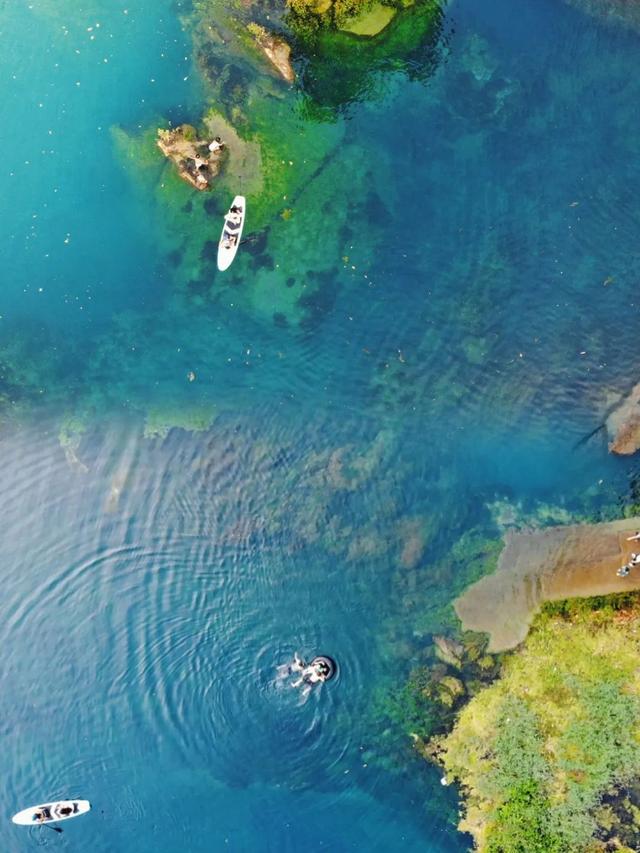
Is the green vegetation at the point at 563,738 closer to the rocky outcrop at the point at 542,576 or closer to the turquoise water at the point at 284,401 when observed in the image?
the rocky outcrop at the point at 542,576

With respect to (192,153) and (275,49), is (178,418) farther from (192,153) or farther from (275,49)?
(275,49)

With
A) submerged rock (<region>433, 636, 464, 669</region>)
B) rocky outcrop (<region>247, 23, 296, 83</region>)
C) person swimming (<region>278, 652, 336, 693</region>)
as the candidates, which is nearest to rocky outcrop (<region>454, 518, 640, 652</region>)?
submerged rock (<region>433, 636, 464, 669</region>)

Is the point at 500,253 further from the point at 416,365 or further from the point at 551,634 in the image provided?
the point at 551,634

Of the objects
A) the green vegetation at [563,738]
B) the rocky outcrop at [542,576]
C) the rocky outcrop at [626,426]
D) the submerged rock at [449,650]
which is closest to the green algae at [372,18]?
the rocky outcrop at [626,426]

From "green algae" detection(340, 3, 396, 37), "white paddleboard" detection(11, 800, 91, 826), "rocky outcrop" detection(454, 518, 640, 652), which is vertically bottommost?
"white paddleboard" detection(11, 800, 91, 826)

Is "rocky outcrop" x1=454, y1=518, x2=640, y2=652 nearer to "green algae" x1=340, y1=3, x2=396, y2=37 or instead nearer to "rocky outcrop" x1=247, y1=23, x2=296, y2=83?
"rocky outcrop" x1=247, y1=23, x2=296, y2=83

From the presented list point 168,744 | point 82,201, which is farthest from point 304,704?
point 82,201
